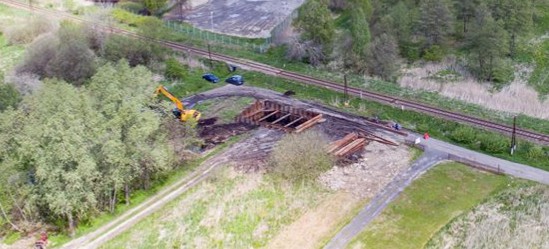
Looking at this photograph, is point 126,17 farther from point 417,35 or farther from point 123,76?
point 417,35

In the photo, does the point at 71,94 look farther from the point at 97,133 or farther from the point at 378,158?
the point at 378,158

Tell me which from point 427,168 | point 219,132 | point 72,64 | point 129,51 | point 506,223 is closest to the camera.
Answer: point 506,223

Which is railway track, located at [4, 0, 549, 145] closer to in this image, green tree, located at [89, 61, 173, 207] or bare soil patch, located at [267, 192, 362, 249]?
bare soil patch, located at [267, 192, 362, 249]

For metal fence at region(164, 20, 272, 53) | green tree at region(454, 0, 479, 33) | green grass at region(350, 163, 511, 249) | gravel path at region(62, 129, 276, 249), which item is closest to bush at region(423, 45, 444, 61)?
green tree at region(454, 0, 479, 33)

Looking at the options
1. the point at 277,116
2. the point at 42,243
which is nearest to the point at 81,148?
the point at 42,243

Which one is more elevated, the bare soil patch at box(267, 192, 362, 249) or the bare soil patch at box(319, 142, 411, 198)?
the bare soil patch at box(319, 142, 411, 198)

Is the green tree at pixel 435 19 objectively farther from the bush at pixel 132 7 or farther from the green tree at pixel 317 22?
the bush at pixel 132 7
